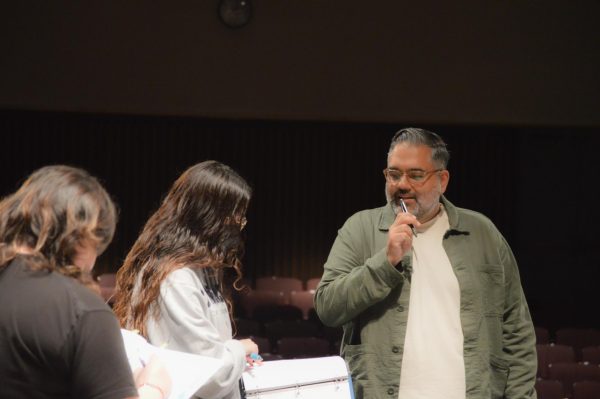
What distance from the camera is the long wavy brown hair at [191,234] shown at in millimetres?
1887

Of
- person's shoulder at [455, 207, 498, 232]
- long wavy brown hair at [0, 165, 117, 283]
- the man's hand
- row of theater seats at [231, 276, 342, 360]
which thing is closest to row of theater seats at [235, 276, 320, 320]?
row of theater seats at [231, 276, 342, 360]

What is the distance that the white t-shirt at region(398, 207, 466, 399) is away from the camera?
2.22m

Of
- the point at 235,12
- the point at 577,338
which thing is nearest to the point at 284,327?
the point at 577,338

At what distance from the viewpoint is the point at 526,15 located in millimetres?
9031

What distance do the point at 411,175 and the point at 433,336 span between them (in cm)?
47

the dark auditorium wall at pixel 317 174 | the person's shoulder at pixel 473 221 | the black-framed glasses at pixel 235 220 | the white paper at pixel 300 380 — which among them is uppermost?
the dark auditorium wall at pixel 317 174

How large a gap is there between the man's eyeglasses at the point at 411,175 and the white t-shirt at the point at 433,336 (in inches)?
8.4

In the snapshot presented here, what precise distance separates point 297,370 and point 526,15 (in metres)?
7.91

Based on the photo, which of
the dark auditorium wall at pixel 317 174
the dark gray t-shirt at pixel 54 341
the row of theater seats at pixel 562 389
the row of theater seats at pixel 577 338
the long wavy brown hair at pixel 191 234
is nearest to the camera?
the dark gray t-shirt at pixel 54 341

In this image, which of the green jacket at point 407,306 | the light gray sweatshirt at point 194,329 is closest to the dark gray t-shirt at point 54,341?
the light gray sweatshirt at point 194,329

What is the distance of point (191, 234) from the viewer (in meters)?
1.92

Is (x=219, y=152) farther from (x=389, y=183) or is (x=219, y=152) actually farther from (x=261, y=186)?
(x=389, y=183)

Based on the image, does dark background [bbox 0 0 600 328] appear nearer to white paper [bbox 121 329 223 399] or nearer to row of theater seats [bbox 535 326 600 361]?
row of theater seats [bbox 535 326 600 361]

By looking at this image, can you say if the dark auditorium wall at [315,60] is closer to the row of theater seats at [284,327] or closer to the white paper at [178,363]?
the row of theater seats at [284,327]
